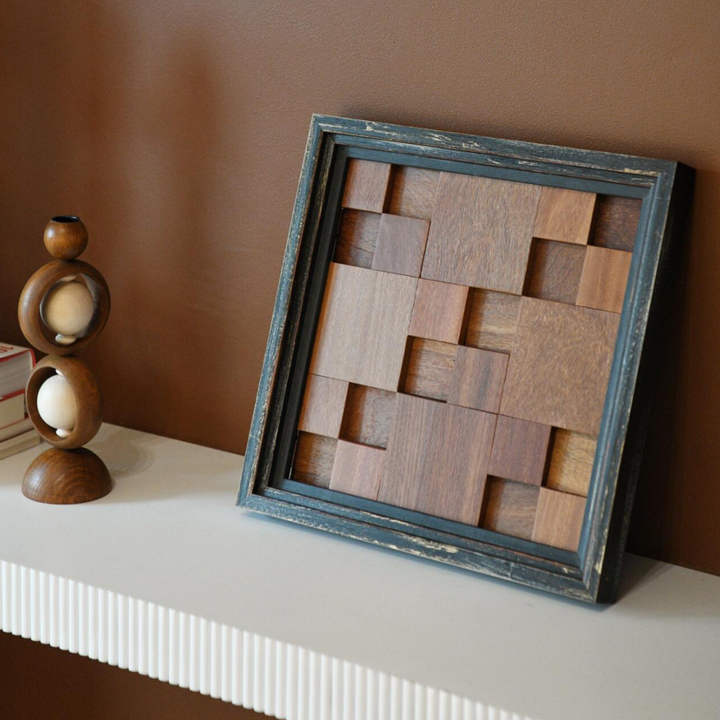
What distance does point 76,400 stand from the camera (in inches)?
40.0

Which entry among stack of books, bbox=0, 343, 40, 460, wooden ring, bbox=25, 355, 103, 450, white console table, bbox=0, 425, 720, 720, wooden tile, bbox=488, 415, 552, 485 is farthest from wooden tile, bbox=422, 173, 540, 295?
stack of books, bbox=0, 343, 40, 460

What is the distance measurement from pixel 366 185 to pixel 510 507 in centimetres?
38

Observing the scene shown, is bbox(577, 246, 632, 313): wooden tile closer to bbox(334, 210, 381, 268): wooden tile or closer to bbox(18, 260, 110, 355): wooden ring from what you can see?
bbox(334, 210, 381, 268): wooden tile

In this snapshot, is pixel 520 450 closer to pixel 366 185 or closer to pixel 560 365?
pixel 560 365

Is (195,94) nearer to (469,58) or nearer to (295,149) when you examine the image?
(295,149)

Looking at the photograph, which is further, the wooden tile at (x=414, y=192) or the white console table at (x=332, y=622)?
the wooden tile at (x=414, y=192)

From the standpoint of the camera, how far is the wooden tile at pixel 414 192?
963 mm

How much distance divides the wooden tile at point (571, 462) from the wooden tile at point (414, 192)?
28cm

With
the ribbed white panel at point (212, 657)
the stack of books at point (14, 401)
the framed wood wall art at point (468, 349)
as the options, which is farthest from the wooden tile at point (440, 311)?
the stack of books at point (14, 401)

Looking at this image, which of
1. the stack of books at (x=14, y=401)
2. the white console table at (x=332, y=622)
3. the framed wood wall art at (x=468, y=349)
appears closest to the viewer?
the white console table at (x=332, y=622)

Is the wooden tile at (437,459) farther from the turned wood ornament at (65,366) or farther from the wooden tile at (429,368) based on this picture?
the turned wood ornament at (65,366)

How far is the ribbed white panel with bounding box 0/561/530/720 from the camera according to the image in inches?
29.3

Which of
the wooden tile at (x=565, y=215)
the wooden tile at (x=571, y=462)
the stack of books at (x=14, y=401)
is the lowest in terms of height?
the stack of books at (x=14, y=401)

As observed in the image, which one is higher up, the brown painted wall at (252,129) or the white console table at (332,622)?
the brown painted wall at (252,129)
